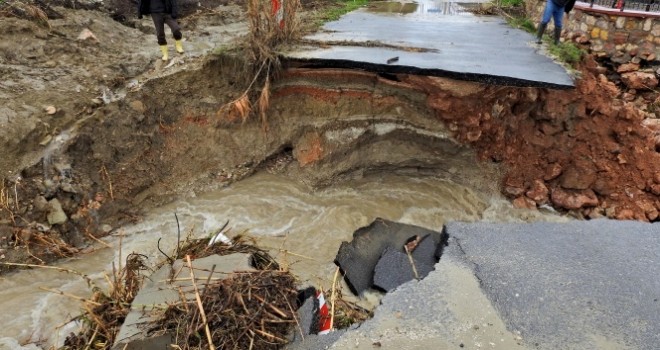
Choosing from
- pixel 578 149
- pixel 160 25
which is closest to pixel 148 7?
pixel 160 25

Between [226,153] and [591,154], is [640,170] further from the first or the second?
[226,153]

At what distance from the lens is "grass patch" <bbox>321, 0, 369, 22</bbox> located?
8625 mm

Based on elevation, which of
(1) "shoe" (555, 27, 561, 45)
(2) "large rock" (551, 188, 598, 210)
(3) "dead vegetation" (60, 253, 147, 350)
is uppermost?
(1) "shoe" (555, 27, 561, 45)

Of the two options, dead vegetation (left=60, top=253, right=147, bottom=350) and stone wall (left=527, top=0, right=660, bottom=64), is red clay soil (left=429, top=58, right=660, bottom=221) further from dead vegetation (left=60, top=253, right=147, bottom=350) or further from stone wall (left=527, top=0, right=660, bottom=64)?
dead vegetation (left=60, top=253, right=147, bottom=350)

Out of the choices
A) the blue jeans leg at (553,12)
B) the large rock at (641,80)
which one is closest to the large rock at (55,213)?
the blue jeans leg at (553,12)

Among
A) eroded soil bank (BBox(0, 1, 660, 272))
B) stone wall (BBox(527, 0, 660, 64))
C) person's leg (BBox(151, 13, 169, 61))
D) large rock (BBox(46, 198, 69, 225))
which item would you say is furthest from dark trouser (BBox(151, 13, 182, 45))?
stone wall (BBox(527, 0, 660, 64))

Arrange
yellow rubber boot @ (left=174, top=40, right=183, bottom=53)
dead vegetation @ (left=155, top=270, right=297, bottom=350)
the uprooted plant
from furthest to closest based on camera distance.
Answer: yellow rubber boot @ (left=174, top=40, right=183, bottom=53)
the uprooted plant
dead vegetation @ (left=155, top=270, right=297, bottom=350)

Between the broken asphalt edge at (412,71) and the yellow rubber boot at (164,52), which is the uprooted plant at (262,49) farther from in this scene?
the yellow rubber boot at (164,52)

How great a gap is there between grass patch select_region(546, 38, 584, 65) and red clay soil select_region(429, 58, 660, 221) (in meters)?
0.24

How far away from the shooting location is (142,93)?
5.91 metres

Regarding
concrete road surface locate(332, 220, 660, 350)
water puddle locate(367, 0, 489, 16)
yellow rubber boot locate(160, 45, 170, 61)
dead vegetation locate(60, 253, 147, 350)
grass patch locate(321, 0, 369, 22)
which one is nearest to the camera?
concrete road surface locate(332, 220, 660, 350)

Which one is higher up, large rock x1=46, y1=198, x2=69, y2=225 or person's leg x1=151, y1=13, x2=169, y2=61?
person's leg x1=151, y1=13, x2=169, y2=61

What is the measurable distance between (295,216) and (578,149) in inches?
162

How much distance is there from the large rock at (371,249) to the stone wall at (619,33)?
570 cm
